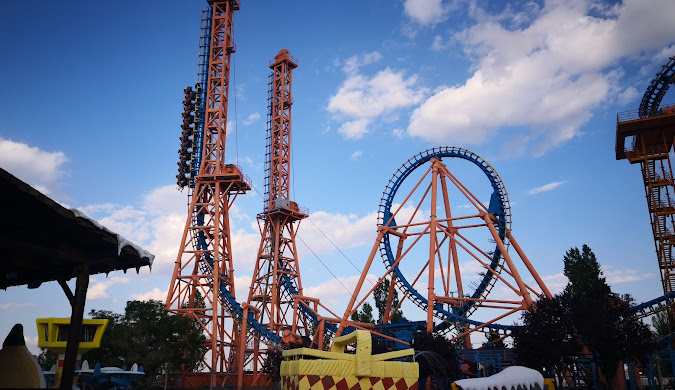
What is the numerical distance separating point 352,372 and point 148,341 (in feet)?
67.2

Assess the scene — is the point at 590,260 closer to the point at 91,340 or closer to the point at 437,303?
the point at 437,303

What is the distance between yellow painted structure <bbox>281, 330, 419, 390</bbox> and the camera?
38.4 ft

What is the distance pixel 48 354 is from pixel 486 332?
27.4 metres

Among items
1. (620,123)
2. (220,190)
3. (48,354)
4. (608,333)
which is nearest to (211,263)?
(220,190)

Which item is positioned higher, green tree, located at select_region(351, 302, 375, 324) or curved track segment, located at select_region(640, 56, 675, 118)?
curved track segment, located at select_region(640, 56, 675, 118)

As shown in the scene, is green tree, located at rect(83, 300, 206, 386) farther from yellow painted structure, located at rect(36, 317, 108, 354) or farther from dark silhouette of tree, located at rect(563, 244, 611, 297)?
dark silhouette of tree, located at rect(563, 244, 611, 297)

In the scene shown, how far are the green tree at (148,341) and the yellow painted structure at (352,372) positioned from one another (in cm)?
1811

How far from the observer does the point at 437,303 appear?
107ft

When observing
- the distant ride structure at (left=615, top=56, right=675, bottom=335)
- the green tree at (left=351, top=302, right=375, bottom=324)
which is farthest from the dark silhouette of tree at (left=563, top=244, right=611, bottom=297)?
the green tree at (left=351, top=302, right=375, bottom=324)

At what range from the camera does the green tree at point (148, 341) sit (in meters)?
28.0

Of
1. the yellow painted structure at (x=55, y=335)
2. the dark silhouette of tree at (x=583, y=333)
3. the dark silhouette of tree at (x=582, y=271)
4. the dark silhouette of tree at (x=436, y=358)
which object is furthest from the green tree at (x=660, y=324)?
the yellow painted structure at (x=55, y=335)

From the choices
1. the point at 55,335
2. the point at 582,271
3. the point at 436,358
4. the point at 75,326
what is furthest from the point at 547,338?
the point at 75,326

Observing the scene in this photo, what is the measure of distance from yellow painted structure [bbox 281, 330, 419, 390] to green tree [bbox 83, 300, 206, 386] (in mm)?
18114

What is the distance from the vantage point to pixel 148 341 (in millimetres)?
29234
